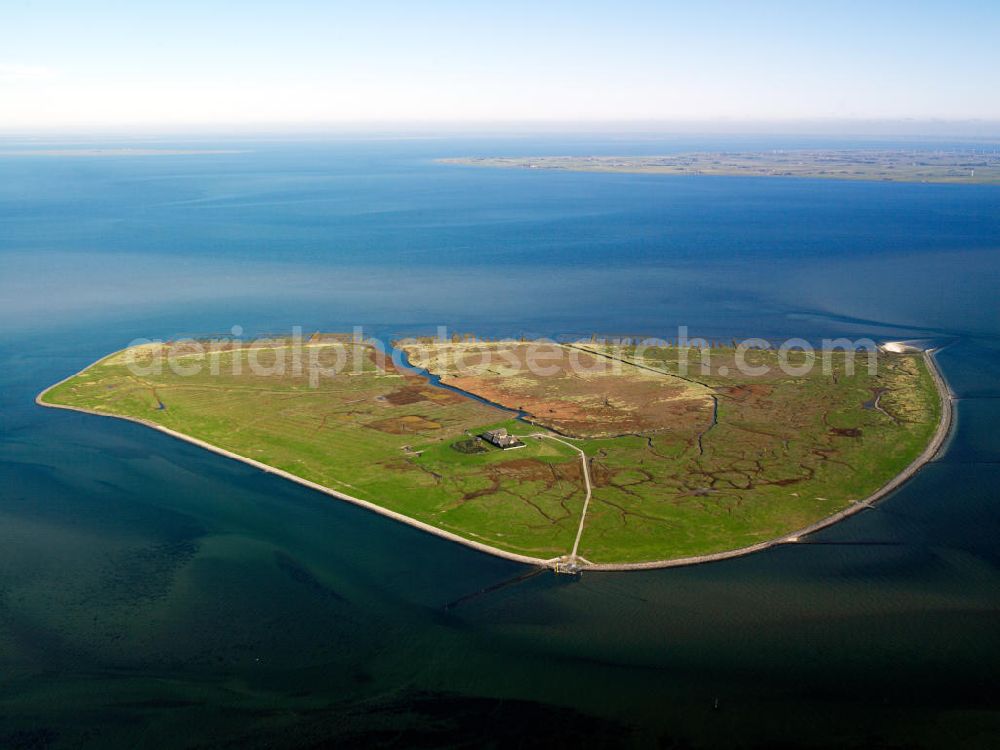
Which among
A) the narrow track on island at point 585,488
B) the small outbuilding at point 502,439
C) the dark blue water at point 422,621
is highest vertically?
the small outbuilding at point 502,439

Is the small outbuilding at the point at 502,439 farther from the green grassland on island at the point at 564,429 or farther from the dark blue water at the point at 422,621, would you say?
the dark blue water at the point at 422,621

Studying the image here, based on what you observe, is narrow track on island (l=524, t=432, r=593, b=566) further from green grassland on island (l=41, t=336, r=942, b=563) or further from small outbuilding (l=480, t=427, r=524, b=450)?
small outbuilding (l=480, t=427, r=524, b=450)

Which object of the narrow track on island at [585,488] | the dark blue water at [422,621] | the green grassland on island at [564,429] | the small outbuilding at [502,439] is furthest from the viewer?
the small outbuilding at [502,439]

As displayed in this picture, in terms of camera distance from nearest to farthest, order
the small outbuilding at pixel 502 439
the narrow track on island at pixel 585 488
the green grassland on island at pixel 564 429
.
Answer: the narrow track on island at pixel 585 488
the green grassland on island at pixel 564 429
the small outbuilding at pixel 502 439

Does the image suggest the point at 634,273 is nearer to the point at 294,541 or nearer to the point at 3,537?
the point at 294,541

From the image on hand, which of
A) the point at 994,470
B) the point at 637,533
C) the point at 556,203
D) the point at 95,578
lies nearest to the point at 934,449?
the point at 994,470

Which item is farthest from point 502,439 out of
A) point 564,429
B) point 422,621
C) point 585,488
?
point 422,621

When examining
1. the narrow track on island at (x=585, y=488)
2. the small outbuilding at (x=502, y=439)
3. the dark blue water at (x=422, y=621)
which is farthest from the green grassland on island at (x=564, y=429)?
the dark blue water at (x=422, y=621)

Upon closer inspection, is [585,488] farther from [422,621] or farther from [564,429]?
[422,621]
